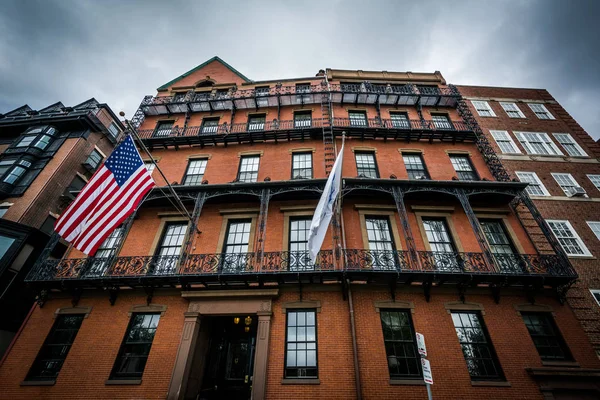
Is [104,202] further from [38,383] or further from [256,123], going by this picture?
[256,123]

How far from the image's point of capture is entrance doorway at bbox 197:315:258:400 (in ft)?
31.4

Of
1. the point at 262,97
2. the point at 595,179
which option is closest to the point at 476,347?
the point at 595,179

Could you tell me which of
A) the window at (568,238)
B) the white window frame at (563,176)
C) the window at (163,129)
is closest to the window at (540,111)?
the white window frame at (563,176)

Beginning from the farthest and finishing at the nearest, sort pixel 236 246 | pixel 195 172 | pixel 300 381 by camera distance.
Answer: pixel 195 172
pixel 236 246
pixel 300 381

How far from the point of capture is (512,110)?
711 inches

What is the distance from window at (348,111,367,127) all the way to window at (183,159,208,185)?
940 cm

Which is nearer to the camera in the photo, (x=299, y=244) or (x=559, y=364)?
(x=559, y=364)

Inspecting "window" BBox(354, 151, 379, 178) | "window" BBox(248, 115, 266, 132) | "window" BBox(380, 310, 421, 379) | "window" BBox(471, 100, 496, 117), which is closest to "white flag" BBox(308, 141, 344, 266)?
"window" BBox(380, 310, 421, 379)

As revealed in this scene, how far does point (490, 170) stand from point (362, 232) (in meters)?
8.54

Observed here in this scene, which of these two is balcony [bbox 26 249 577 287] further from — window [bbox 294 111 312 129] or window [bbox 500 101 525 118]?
window [bbox 500 101 525 118]

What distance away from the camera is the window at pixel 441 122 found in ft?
52.3

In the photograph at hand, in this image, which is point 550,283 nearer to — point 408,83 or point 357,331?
point 357,331

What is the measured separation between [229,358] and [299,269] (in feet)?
15.3

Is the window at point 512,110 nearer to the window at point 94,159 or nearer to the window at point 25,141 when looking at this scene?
the window at point 94,159
